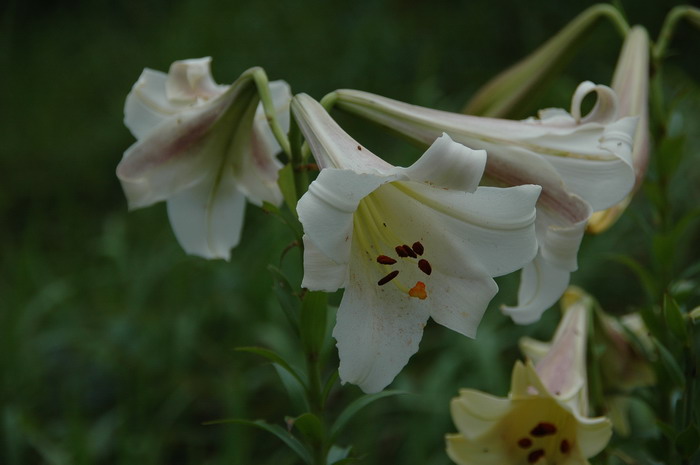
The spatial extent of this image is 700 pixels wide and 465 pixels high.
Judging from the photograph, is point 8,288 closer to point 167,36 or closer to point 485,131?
point 167,36

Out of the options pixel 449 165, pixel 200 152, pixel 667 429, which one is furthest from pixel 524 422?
pixel 200 152

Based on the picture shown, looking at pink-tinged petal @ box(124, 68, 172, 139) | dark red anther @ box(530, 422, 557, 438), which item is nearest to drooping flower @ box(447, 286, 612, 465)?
dark red anther @ box(530, 422, 557, 438)

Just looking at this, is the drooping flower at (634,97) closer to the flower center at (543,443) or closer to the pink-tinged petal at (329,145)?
the flower center at (543,443)

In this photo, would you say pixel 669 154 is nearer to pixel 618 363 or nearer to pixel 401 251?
pixel 618 363

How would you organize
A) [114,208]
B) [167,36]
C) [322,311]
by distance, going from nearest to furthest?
1. [322,311]
2. [114,208]
3. [167,36]

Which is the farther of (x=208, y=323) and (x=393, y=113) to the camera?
(x=208, y=323)

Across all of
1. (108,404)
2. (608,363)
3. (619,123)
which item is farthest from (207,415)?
(619,123)

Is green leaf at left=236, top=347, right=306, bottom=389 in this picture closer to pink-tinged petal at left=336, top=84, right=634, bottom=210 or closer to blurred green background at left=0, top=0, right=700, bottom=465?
pink-tinged petal at left=336, top=84, right=634, bottom=210
